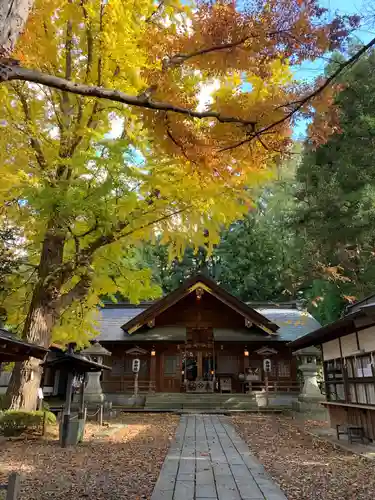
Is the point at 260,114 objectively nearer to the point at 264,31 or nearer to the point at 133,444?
the point at 264,31

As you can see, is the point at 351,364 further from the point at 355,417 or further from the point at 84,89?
the point at 84,89

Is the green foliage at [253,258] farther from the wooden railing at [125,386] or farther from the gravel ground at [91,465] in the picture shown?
the gravel ground at [91,465]

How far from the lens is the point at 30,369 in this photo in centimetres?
940

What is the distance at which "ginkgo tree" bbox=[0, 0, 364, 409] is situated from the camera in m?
4.50

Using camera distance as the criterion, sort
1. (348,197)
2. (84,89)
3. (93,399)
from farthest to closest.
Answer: (348,197)
(93,399)
(84,89)

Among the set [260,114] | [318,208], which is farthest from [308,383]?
[260,114]

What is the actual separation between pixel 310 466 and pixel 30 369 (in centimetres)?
680

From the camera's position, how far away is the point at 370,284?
60.4 feet

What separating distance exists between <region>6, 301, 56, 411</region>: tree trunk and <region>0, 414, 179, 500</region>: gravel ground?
94 cm

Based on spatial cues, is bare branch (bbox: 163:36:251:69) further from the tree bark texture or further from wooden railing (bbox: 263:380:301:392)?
wooden railing (bbox: 263:380:301:392)

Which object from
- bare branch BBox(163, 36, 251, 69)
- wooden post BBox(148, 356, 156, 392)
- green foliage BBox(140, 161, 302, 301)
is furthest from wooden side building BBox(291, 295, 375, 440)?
green foliage BBox(140, 161, 302, 301)

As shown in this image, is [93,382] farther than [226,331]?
No

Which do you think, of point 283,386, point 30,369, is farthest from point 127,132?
point 283,386

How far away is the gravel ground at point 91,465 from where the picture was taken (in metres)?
5.03
